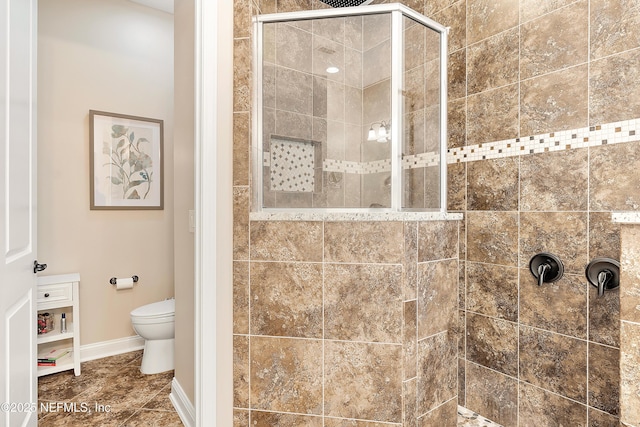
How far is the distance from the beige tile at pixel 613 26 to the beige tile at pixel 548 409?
150 cm

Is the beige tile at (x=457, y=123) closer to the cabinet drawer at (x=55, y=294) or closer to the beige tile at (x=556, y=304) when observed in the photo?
the beige tile at (x=556, y=304)

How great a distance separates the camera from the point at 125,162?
287cm

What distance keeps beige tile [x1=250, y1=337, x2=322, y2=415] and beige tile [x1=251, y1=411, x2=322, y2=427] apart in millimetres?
26

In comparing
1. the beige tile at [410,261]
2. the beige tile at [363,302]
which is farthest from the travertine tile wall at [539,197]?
the beige tile at [363,302]

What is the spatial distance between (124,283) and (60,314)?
17.9 inches

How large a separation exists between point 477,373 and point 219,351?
1.38m

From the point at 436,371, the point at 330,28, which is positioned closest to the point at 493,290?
the point at 436,371

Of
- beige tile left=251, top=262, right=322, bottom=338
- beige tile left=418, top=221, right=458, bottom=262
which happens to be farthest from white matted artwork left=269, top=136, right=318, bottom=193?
beige tile left=418, top=221, right=458, bottom=262

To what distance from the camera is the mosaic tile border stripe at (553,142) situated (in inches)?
53.2

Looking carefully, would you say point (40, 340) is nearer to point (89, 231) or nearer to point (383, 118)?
point (89, 231)

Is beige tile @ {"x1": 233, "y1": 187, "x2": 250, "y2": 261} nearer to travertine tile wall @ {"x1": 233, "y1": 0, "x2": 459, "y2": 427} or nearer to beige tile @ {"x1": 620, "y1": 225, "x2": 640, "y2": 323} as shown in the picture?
travertine tile wall @ {"x1": 233, "y1": 0, "x2": 459, "y2": 427}

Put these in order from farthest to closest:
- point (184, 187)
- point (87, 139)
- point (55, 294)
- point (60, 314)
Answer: point (87, 139), point (60, 314), point (55, 294), point (184, 187)

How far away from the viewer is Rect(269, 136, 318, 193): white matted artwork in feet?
5.74

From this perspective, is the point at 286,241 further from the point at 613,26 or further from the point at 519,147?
the point at 613,26
